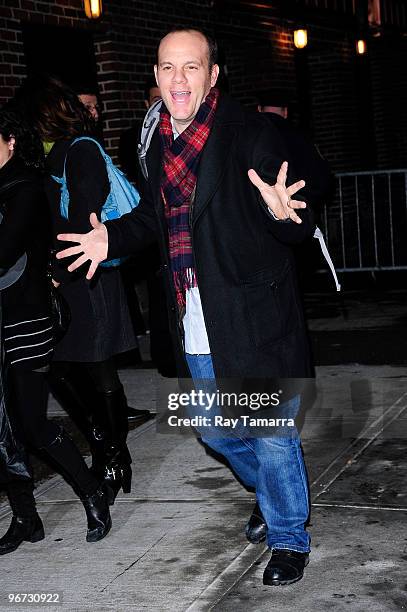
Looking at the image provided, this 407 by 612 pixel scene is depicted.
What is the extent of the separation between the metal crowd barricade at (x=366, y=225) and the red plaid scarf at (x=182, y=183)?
363 inches

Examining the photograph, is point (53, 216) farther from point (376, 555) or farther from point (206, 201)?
point (376, 555)

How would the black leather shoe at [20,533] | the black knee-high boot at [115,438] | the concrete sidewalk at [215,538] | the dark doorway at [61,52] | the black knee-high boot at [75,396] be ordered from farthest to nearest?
1. the dark doorway at [61,52]
2. the black knee-high boot at [75,396]
3. the black knee-high boot at [115,438]
4. the black leather shoe at [20,533]
5. the concrete sidewalk at [215,538]

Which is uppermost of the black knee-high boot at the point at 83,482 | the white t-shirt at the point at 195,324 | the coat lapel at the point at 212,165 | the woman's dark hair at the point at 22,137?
the woman's dark hair at the point at 22,137

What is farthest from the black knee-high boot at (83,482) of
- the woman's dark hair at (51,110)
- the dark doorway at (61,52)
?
the dark doorway at (61,52)

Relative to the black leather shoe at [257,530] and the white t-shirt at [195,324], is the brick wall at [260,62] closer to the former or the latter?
the white t-shirt at [195,324]

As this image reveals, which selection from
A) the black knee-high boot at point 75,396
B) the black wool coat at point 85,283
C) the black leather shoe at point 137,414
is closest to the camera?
the black wool coat at point 85,283

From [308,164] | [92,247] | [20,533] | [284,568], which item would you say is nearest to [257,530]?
[284,568]

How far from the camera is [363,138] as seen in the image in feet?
58.6

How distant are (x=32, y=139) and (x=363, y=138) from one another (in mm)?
13809

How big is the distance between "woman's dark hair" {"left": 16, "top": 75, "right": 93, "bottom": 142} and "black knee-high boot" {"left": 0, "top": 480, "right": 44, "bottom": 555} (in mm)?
1682

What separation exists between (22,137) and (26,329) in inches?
33.4

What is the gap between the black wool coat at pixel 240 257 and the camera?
399 cm

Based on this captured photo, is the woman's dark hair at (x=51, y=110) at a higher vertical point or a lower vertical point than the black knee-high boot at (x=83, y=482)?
higher

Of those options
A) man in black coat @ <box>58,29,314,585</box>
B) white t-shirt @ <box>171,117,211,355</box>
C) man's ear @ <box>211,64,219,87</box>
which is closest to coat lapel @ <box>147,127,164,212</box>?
man in black coat @ <box>58,29,314,585</box>
